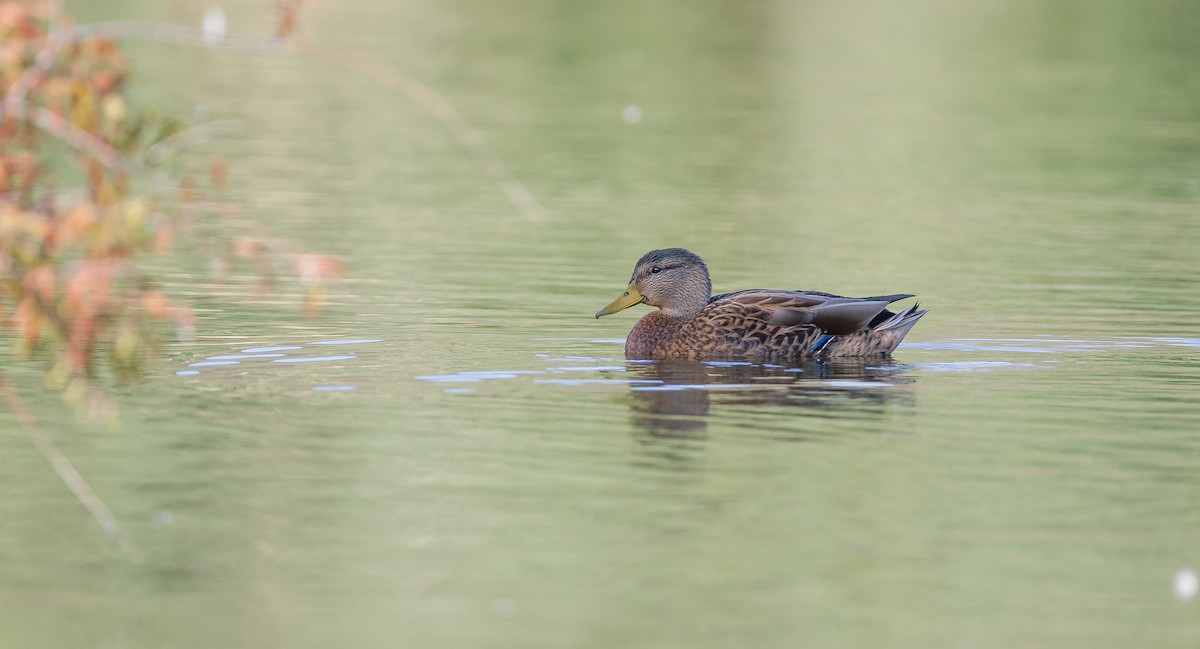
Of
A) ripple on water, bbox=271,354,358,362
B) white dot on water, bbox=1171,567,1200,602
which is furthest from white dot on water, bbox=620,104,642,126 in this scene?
white dot on water, bbox=1171,567,1200,602

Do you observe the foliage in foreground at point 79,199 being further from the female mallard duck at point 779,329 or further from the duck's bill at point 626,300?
the duck's bill at point 626,300

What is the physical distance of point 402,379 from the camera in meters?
12.2

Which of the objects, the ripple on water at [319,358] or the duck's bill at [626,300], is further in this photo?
the duck's bill at [626,300]

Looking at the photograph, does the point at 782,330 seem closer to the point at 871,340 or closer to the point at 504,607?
the point at 871,340

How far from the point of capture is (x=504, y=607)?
7.60 m

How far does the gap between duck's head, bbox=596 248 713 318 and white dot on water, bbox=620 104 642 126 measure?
1465 centimetres

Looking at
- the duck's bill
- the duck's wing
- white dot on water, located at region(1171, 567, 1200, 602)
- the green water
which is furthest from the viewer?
the duck's bill

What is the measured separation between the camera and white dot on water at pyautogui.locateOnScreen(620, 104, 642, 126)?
2908cm

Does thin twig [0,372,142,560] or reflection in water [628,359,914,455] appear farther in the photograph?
reflection in water [628,359,914,455]

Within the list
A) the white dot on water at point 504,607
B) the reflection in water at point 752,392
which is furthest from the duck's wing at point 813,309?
the white dot on water at point 504,607

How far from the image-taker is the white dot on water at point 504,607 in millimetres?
7516

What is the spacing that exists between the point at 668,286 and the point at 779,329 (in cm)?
101

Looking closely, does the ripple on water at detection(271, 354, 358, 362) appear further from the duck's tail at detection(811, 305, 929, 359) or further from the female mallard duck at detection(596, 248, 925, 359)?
the duck's tail at detection(811, 305, 929, 359)

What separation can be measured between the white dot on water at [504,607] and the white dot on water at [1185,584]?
251 cm
